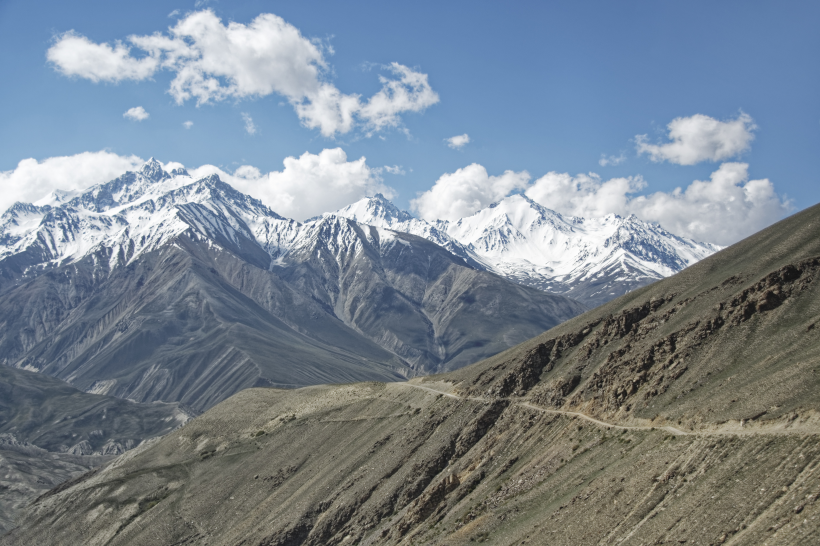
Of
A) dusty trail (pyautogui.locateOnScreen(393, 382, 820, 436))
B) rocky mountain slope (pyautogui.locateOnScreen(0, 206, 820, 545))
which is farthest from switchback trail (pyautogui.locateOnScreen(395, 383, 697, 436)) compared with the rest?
rocky mountain slope (pyautogui.locateOnScreen(0, 206, 820, 545))

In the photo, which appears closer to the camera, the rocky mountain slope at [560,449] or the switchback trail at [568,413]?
the rocky mountain slope at [560,449]

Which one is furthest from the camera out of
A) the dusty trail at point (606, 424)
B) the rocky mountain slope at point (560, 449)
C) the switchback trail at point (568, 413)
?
the switchback trail at point (568, 413)

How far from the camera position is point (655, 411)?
217ft

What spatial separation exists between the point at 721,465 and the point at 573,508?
12459 mm

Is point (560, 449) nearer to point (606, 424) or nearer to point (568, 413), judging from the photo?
point (606, 424)

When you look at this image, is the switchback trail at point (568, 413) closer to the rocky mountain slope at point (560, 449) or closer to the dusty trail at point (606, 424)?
the dusty trail at point (606, 424)

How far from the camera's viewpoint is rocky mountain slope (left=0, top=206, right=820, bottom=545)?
48.8 m

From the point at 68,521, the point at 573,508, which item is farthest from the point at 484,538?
the point at 68,521

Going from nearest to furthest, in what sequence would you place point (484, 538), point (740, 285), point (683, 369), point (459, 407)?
point (484, 538), point (683, 369), point (740, 285), point (459, 407)

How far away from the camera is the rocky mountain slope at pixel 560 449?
48.8m

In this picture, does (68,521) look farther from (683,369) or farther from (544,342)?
(683,369)

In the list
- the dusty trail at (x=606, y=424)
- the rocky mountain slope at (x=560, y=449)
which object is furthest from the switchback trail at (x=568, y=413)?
the rocky mountain slope at (x=560, y=449)

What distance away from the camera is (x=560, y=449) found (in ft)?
229

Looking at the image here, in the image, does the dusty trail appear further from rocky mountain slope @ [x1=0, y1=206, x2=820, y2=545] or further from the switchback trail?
rocky mountain slope @ [x1=0, y1=206, x2=820, y2=545]
